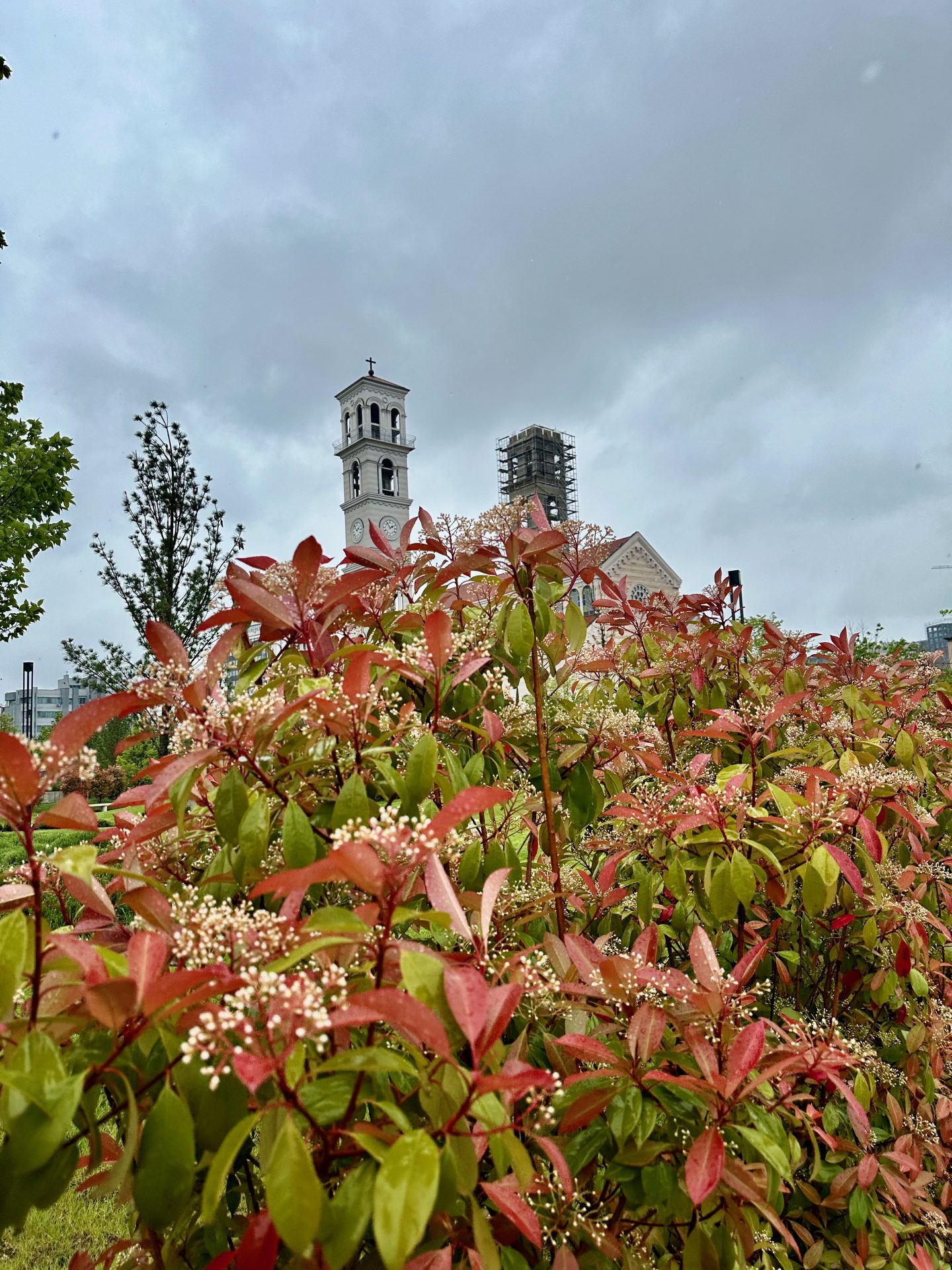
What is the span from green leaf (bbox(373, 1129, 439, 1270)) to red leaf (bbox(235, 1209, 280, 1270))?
0.17 meters

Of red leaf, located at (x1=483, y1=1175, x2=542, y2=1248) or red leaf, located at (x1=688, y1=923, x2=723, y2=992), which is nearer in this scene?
red leaf, located at (x1=483, y1=1175, x2=542, y2=1248)

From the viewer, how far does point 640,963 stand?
1.26 meters

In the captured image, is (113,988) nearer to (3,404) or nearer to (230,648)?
(230,648)

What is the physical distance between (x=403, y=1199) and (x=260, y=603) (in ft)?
3.09

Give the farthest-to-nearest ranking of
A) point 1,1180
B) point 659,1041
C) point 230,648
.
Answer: point 230,648
point 659,1041
point 1,1180

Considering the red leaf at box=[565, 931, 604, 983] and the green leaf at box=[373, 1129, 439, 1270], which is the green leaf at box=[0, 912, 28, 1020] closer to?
the green leaf at box=[373, 1129, 439, 1270]

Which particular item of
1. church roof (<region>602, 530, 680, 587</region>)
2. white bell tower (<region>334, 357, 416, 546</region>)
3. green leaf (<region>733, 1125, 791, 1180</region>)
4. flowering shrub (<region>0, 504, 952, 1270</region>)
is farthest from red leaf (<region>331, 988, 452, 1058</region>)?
white bell tower (<region>334, 357, 416, 546</region>)

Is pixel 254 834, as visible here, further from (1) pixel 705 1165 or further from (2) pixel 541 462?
(2) pixel 541 462

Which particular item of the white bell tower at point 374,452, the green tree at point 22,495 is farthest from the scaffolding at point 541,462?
the green tree at point 22,495

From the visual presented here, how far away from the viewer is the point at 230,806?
1144 millimetres

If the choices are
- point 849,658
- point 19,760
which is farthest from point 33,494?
point 19,760

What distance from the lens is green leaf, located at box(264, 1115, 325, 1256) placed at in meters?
0.64

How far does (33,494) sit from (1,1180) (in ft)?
44.9

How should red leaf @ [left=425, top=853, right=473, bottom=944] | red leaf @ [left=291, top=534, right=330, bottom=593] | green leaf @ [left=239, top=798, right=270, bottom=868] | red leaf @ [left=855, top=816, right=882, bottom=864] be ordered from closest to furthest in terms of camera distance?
red leaf @ [left=425, top=853, right=473, bottom=944], green leaf @ [left=239, top=798, right=270, bottom=868], red leaf @ [left=291, top=534, right=330, bottom=593], red leaf @ [left=855, top=816, right=882, bottom=864]
